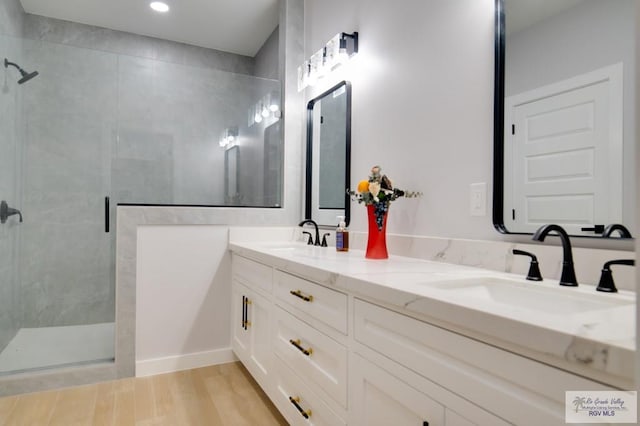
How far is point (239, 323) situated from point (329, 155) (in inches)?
48.1

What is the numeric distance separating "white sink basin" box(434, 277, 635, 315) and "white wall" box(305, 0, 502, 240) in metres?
0.25

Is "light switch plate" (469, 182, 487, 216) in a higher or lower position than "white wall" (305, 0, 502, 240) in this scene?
lower

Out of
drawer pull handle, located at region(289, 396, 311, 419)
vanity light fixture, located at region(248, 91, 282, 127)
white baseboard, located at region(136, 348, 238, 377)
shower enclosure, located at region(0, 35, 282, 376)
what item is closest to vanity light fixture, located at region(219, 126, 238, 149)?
shower enclosure, located at region(0, 35, 282, 376)

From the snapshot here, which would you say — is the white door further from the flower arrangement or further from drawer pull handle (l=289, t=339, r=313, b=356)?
drawer pull handle (l=289, t=339, r=313, b=356)

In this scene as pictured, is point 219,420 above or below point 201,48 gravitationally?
below

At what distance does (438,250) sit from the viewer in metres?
1.52

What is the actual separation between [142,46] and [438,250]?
3.29 metres

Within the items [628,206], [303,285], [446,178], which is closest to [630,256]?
[628,206]

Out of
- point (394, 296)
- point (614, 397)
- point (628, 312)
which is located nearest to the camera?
point (614, 397)

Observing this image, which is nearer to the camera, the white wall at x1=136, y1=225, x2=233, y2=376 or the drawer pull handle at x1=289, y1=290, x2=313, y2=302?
the drawer pull handle at x1=289, y1=290, x2=313, y2=302

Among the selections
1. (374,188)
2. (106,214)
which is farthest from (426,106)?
(106,214)

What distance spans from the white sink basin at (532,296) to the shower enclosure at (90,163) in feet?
6.04

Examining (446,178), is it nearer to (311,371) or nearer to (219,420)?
(311,371)

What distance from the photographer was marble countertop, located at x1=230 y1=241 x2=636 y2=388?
54cm
